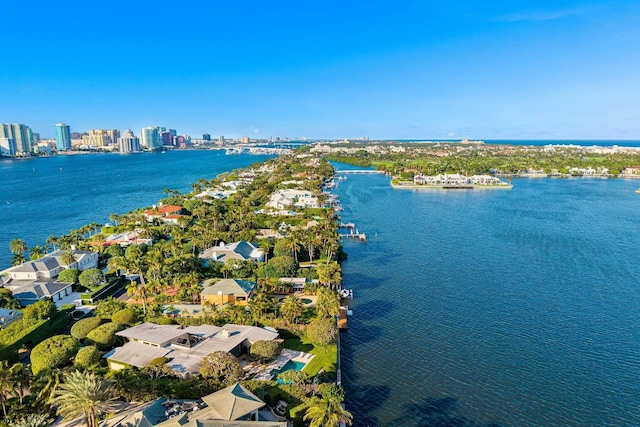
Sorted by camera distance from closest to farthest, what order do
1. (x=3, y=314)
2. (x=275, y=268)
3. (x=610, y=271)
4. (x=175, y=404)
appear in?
(x=175, y=404) < (x=3, y=314) < (x=275, y=268) < (x=610, y=271)

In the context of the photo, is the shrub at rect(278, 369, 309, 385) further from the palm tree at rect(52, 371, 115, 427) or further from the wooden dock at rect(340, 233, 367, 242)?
the wooden dock at rect(340, 233, 367, 242)

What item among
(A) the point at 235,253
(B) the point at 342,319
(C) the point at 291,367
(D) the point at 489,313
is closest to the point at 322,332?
(C) the point at 291,367

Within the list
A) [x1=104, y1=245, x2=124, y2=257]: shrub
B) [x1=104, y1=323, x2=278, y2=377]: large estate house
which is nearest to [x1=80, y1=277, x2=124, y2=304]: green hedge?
[x1=104, y1=245, x2=124, y2=257]: shrub

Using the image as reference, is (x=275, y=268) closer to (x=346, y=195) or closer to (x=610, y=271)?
(x=610, y=271)

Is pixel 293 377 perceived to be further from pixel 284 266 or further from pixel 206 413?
pixel 284 266


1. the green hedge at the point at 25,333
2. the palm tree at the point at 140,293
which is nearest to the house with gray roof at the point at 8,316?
the green hedge at the point at 25,333

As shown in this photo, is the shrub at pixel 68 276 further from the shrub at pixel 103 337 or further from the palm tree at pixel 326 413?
the palm tree at pixel 326 413

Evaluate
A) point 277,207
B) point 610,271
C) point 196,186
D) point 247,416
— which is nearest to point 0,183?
point 196,186
